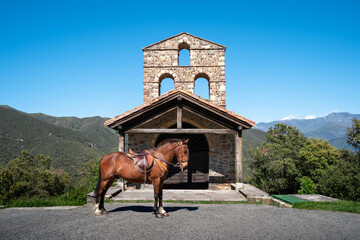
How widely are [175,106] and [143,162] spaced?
422cm

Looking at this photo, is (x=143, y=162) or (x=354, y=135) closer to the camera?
(x=143, y=162)

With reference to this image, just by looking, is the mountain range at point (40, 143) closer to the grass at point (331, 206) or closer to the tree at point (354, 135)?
the tree at point (354, 135)

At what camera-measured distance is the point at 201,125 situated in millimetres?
12141

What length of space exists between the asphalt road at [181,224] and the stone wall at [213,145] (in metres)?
4.68

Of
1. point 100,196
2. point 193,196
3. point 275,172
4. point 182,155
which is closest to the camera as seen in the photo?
point 100,196

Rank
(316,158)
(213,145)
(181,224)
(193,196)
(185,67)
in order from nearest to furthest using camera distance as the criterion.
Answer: (181,224) < (193,196) < (213,145) < (185,67) < (316,158)

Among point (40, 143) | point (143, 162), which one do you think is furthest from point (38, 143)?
point (143, 162)

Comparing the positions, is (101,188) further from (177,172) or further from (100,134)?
(100,134)

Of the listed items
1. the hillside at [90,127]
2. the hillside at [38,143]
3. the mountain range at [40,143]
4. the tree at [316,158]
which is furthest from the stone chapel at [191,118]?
the hillside at [90,127]

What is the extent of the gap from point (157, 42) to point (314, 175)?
24.2m

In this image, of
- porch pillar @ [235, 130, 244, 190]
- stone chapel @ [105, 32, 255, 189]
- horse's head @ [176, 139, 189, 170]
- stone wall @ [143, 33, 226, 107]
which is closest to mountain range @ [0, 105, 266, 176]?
stone wall @ [143, 33, 226, 107]

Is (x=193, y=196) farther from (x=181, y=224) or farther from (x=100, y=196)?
(x=100, y=196)

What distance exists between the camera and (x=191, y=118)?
12195 mm

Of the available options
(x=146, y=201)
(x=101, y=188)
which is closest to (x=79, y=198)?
(x=146, y=201)
